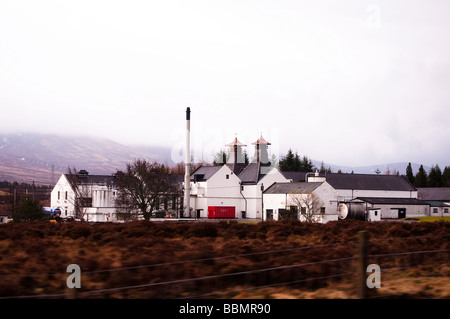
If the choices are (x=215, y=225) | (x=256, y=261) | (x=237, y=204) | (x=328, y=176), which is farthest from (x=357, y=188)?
(x=256, y=261)

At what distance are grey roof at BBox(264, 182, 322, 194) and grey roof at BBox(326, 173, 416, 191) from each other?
1635 centimetres

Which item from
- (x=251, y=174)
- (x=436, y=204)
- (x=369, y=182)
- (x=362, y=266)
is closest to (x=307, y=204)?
(x=251, y=174)

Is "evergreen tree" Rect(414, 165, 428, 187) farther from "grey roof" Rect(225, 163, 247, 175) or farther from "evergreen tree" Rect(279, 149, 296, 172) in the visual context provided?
"grey roof" Rect(225, 163, 247, 175)

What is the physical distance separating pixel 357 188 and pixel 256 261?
88.0 m

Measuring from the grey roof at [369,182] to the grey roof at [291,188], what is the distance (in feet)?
53.6

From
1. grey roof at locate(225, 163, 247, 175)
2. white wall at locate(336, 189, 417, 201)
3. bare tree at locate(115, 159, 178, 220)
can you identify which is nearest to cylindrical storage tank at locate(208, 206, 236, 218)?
grey roof at locate(225, 163, 247, 175)

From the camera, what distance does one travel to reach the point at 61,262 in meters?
10.2

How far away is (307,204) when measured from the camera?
62406mm

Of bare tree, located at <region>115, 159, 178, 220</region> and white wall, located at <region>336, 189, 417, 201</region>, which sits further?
white wall, located at <region>336, 189, 417, 201</region>

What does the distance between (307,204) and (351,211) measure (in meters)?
12.1

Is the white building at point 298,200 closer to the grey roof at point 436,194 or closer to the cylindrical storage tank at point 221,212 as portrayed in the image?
the cylindrical storage tank at point 221,212

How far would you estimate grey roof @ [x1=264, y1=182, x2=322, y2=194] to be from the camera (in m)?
72.0

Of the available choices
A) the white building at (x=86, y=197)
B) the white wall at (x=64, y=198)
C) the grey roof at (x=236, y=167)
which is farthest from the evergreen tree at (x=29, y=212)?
the grey roof at (x=236, y=167)

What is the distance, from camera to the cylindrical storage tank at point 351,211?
71375 millimetres
